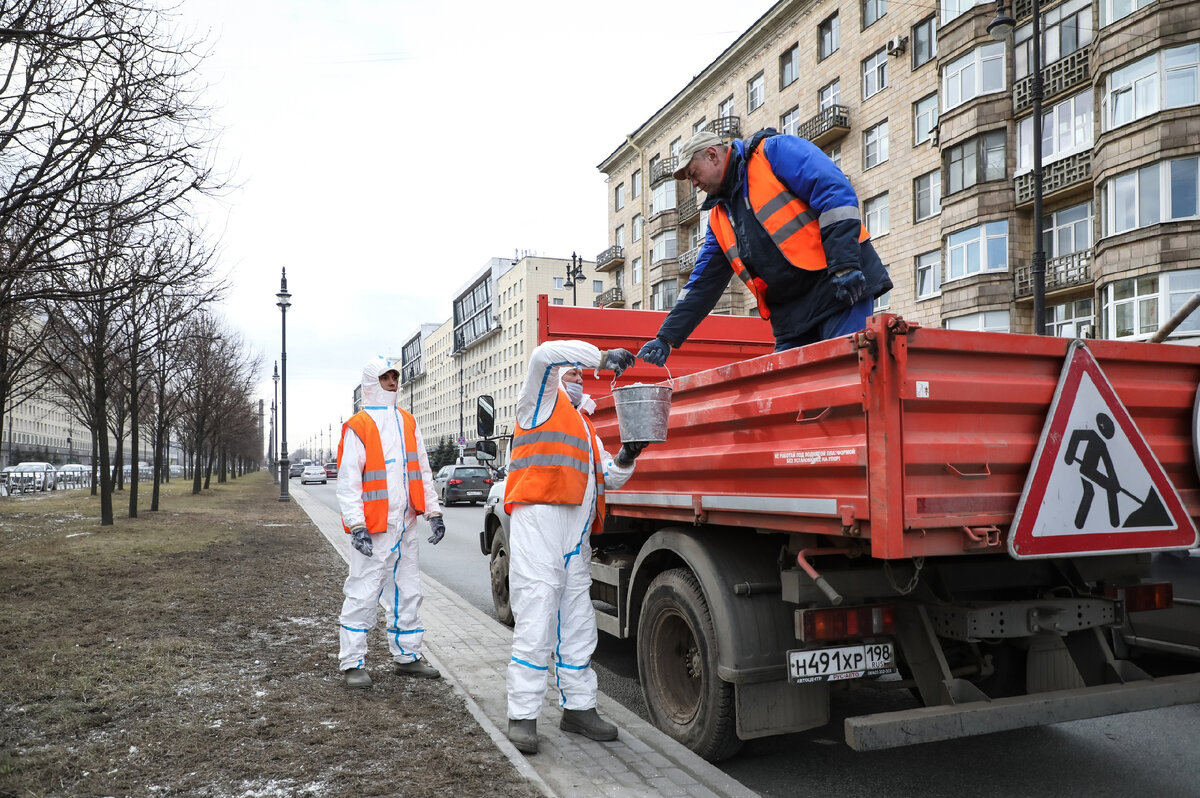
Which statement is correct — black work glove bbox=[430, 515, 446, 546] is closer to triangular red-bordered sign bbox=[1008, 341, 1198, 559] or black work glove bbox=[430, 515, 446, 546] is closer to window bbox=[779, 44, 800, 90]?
triangular red-bordered sign bbox=[1008, 341, 1198, 559]

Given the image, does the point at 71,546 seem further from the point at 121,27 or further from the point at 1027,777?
the point at 1027,777

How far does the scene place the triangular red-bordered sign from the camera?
314cm

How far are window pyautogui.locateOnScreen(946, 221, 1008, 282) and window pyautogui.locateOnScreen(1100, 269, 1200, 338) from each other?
11.9ft

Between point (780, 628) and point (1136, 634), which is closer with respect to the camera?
point (780, 628)

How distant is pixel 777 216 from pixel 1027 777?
2885 millimetres

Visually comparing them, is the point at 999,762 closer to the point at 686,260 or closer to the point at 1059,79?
the point at 1059,79

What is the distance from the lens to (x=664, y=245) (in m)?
44.6

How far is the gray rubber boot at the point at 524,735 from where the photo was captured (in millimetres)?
4020

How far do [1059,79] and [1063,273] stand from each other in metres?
5.10

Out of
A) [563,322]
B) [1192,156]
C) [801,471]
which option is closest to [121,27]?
[563,322]

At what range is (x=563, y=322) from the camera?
7.00 meters

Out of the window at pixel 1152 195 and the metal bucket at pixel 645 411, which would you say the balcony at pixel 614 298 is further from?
the metal bucket at pixel 645 411

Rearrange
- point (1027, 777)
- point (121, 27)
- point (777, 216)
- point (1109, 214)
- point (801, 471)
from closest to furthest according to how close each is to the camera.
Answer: point (801, 471), point (1027, 777), point (777, 216), point (121, 27), point (1109, 214)

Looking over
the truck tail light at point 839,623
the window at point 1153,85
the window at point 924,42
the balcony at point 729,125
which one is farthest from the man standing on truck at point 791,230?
the balcony at point 729,125
